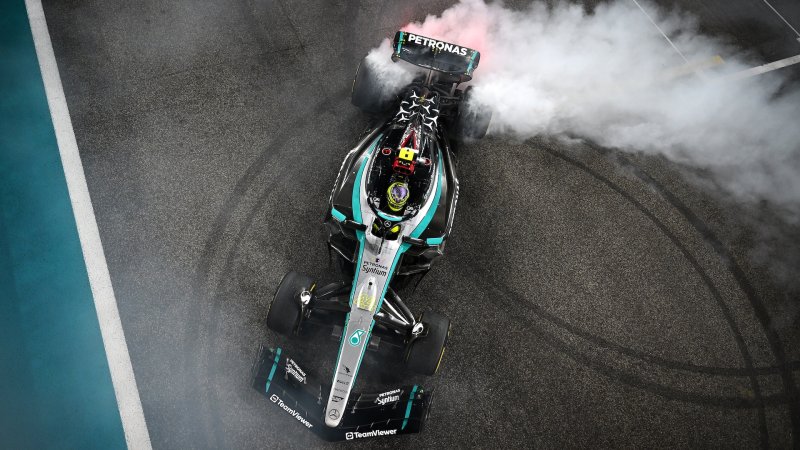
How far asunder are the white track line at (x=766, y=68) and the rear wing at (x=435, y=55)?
147 inches

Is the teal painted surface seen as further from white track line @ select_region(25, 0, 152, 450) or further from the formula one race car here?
the formula one race car

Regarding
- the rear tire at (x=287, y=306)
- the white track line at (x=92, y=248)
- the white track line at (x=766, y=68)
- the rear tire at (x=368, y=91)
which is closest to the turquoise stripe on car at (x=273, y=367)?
the rear tire at (x=287, y=306)

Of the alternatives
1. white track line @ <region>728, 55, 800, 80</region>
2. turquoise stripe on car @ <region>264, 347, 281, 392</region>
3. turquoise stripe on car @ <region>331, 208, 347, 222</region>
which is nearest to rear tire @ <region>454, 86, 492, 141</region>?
turquoise stripe on car @ <region>331, 208, 347, 222</region>

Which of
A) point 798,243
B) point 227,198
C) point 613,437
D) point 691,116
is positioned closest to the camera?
point 613,437

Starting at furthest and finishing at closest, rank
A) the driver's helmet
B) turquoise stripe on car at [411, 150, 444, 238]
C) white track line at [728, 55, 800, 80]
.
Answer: white track line at [728, 55, 800, 80], turquoise stripe on car at [411, 150, 444, 238], the driver's helmet

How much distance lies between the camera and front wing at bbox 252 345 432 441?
386cm

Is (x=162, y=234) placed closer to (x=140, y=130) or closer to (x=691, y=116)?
(x=140, y=130)

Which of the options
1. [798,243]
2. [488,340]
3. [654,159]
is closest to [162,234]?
[488,340]

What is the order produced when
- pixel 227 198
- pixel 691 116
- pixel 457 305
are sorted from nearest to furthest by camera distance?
pixel 457 305
pixel 227 198
pixel 691 116

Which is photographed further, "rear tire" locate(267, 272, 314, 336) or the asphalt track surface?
the asphalt track surface

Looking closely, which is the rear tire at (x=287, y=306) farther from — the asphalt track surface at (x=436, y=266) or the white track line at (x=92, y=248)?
the white track line at (x=92, y=248)

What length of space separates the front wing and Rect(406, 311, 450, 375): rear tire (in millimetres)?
Answer: 247

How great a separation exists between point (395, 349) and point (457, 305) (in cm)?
72

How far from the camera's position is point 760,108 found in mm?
6465
